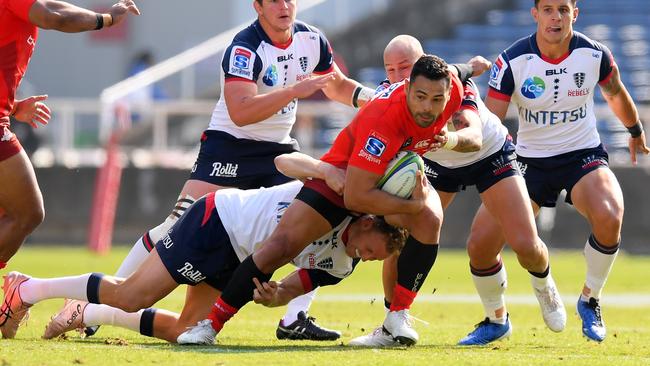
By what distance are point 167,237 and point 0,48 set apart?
1917 millimetres

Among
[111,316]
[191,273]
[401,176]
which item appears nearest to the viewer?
[401,176]

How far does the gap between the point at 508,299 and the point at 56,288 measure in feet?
19.4

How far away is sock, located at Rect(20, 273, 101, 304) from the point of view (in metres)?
8.64

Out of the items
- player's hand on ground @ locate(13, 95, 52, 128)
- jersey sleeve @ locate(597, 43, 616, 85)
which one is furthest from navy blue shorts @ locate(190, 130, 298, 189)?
jersey sleeve @ locate(597, 43, 616, 85)

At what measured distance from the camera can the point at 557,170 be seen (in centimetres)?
1002

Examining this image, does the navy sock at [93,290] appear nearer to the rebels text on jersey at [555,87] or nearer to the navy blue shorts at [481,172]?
the navy blue shorts at [481,172]

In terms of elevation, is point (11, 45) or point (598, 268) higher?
point (11, 45)

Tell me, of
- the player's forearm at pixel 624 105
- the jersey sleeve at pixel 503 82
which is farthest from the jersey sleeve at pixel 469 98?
the player's forearm at pixel 624 105

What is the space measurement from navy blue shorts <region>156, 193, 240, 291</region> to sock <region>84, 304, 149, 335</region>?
1.92 ft

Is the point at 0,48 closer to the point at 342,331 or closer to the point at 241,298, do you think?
the point at 241,298

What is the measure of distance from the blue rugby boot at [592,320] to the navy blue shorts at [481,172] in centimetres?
Answer: 121

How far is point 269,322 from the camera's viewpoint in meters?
10.8

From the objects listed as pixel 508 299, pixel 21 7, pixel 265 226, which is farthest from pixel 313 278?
pixel 508 299

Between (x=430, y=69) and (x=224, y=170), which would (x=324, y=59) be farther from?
(x=430, y=69)
